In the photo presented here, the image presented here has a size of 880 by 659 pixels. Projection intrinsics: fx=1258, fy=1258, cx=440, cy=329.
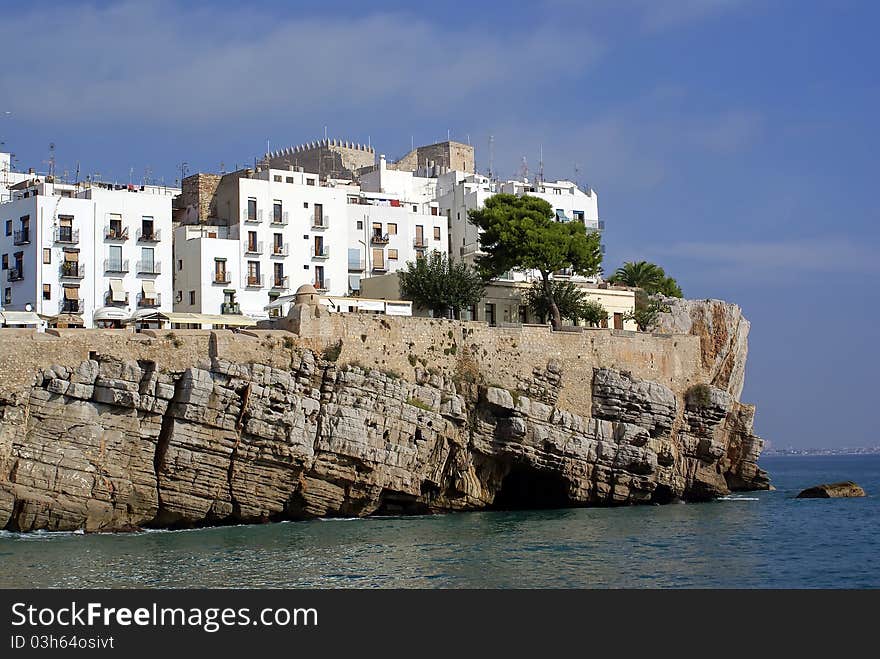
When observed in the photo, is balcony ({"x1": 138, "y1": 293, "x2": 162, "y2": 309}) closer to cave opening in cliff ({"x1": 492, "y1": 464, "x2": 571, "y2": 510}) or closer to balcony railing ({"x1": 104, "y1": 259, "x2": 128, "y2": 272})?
balcony railing ({"x1": 104, "y1": 259, "x2": 128, "y2": 272})

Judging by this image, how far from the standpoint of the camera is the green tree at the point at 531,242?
66.1 m

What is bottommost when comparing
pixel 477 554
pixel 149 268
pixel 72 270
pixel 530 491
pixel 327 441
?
pixel 477 554

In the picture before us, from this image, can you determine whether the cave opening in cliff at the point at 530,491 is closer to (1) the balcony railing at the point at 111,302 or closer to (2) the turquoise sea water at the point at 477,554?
(2) the turquoise sea water at the point at 477,554

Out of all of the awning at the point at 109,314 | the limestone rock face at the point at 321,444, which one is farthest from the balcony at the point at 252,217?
the limestone rock face at the point at 321,444

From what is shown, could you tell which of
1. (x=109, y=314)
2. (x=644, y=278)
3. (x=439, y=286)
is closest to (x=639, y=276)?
(x=644, y=278)

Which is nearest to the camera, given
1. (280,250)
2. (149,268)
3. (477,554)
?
(477,554)

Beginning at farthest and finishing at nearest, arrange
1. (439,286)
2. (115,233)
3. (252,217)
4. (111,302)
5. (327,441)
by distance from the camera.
Result: 1. (252,217)
2. (439,286)
3. (115,233)
4. (111,302)
5. (327,441)

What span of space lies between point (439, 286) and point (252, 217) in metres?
10.2

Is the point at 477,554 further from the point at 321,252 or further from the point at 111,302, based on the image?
the point at 321,252

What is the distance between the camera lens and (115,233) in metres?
60.6

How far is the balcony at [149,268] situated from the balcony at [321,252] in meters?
8.36

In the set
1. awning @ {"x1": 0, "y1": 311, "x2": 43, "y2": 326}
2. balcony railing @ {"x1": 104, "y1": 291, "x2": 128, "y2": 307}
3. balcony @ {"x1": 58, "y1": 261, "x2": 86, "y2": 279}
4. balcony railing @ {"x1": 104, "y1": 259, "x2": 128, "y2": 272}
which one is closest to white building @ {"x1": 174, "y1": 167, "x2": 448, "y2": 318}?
balcony railing @ {"x1": 104, "y1": 259, "x2": 128, "y2": 272}
